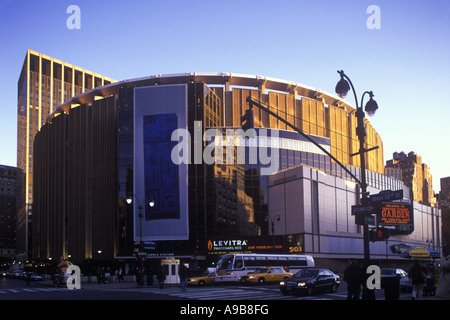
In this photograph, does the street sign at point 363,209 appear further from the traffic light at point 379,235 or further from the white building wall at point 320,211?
the white building wall at point 320,211

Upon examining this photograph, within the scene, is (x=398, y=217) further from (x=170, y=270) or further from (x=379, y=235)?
(x=379, y=235)

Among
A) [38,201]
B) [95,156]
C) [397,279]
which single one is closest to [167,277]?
[397,279]

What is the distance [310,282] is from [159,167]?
54.1 metres

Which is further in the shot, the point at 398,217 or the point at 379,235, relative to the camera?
the point at 398,217

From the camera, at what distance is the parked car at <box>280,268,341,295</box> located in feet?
88.8

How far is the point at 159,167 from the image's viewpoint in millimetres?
78688

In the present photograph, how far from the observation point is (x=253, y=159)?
80.9m

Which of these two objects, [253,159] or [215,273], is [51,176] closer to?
[253,159]

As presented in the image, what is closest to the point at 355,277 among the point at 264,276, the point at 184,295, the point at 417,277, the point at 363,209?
the point at 363,209

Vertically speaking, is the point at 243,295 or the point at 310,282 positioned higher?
the point at 310,282

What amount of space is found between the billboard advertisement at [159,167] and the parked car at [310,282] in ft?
165

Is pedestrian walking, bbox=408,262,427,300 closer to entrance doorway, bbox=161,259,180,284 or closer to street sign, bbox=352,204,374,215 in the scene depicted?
street sign, bbox=352,204,374,215

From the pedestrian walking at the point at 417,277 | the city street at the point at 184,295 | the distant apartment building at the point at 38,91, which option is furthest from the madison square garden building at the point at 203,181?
the distant apartment building at the point at 38,91
